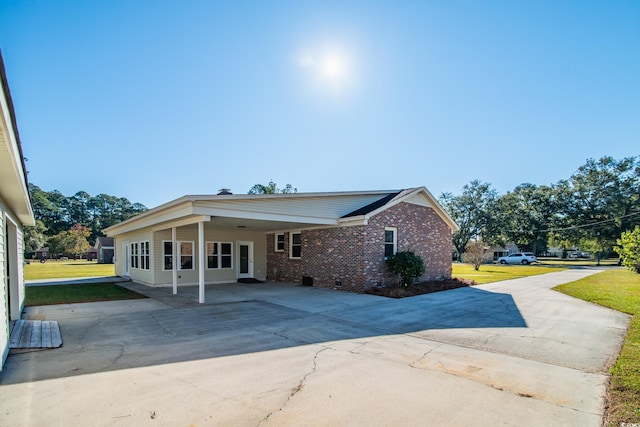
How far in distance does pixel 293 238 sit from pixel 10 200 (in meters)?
11.1

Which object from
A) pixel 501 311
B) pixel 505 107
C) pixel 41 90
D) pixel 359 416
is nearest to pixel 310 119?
pixel 505 107

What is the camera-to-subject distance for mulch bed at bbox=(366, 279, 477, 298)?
12.6 m

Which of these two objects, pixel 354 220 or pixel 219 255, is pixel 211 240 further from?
pixel 354 220

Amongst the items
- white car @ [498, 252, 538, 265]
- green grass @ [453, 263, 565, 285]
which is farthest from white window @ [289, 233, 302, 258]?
white car @ [498, 252, 538, 265]

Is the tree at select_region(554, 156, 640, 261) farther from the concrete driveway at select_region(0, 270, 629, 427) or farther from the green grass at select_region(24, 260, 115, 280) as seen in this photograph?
the green grass at select_region(24, 260, 115, 280)

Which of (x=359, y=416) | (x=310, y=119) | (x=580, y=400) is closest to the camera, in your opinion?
(x=359, y=416)

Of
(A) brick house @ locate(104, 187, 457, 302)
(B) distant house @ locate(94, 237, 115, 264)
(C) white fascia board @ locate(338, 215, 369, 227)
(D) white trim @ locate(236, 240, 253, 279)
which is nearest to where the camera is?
(A) brick house @ locate(104, 187, 457, 302)

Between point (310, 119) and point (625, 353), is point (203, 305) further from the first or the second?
point (625, 353)

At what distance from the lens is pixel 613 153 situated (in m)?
41.4

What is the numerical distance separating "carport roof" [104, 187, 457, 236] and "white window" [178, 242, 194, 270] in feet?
5.43

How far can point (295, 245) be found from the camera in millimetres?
16578

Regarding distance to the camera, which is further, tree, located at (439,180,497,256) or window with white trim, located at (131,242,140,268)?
tree, located at (439,180,497,256)

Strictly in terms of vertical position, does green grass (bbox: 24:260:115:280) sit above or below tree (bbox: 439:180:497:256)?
below

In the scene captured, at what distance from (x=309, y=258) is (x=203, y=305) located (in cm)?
614
